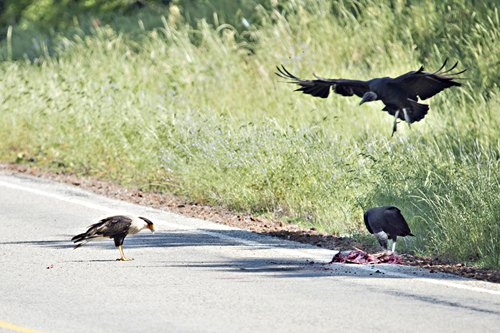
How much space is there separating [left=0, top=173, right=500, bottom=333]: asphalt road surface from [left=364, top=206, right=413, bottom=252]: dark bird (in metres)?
0.31

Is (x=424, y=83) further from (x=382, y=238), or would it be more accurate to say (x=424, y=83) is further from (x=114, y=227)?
(x=114, y=227)

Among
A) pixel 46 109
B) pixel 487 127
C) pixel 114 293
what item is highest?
pixel 46 109

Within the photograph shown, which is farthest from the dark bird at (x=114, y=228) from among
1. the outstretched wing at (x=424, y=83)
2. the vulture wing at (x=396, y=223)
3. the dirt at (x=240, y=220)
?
the outstretched wing at (x=424, y=83)

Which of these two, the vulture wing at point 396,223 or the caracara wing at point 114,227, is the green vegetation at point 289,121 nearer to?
the vulture wing at point 396,223

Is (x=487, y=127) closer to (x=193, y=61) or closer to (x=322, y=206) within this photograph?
(x=322, y=206)

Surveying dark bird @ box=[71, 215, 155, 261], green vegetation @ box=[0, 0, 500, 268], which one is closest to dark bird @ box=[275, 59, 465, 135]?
green vegetation @ box=[0, 0, 500, 268]

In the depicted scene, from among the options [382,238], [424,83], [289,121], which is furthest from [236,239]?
[289,121]

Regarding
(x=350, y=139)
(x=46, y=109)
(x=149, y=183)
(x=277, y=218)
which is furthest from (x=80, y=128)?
(x=277, y=218)

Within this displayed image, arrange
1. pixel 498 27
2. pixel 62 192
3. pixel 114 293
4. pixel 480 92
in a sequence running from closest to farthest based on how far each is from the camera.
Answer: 1. pixel 114 293
2. pixel 62 192
3. pixel 480 92
4. pixel 498 27

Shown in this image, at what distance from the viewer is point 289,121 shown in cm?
1622

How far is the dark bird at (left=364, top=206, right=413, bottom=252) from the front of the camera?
32.4 feet

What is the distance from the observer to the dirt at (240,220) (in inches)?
384

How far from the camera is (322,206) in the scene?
12469 millimetres

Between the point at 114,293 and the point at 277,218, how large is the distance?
4136 millimetres
